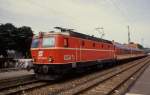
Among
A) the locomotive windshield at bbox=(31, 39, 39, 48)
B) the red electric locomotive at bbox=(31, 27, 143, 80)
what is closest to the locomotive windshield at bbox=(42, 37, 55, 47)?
the red electric locomotive at bbox=(31, 27, 143, 80)

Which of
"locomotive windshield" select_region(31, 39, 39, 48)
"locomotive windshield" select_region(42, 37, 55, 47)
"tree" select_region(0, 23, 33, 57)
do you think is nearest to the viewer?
"locomotive windshield" select_region(42, 37, 55, 47)

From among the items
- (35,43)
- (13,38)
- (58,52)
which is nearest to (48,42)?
(58,52)

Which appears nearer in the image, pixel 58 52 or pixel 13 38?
pixel 58 52

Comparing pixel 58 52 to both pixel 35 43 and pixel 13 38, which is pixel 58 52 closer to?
pixel 35 43

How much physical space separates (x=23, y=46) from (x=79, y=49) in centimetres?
2987

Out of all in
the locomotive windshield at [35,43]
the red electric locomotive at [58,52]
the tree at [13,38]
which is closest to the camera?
the red electric locomotive at [58,52]

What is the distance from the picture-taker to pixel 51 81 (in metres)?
16.8

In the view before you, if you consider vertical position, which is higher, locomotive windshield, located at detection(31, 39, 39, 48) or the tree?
the tree

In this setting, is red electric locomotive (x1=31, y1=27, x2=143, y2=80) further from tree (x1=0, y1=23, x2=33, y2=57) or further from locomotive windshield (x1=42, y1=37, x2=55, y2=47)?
tree (x1=0, y1=23, x2=33, y2=57)

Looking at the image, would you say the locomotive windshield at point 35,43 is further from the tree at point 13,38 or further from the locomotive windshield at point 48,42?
the tree at point 13,38

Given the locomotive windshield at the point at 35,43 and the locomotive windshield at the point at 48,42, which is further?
the locomotive windshield at the point at 35,43

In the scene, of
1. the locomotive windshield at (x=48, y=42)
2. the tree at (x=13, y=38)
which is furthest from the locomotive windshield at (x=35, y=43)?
the tree at (x=13, y=38)

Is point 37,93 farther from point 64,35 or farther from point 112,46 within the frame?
point 112,46

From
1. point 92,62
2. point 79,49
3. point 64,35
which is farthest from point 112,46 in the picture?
point 64,35
